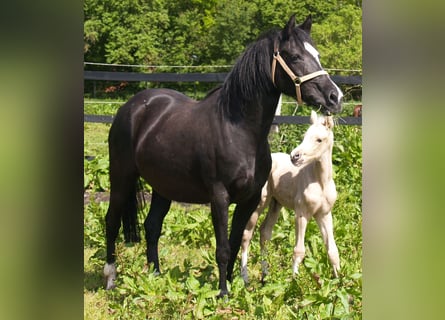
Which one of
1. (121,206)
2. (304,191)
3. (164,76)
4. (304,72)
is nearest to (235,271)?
(304,191)

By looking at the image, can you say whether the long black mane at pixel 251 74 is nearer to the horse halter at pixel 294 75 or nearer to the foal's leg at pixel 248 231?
the horse halter at pixel 294 75

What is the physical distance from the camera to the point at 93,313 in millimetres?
2994

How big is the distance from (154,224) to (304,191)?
128 centimetres

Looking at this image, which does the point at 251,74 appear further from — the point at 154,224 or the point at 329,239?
the point at 154,224

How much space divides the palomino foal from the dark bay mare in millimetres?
235

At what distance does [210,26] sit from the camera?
12.4 feet

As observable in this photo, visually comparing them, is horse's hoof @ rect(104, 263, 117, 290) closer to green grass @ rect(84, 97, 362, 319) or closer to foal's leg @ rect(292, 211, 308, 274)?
green grass @ rect(84, 97, 362, 319)

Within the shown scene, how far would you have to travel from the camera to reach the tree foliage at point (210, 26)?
3.82m

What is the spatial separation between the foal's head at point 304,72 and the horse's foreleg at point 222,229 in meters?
0.77

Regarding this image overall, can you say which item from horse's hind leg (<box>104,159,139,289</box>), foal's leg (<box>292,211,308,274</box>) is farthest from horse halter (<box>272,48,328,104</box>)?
horse's hind leg (<box>104,159,139,289</box>)
